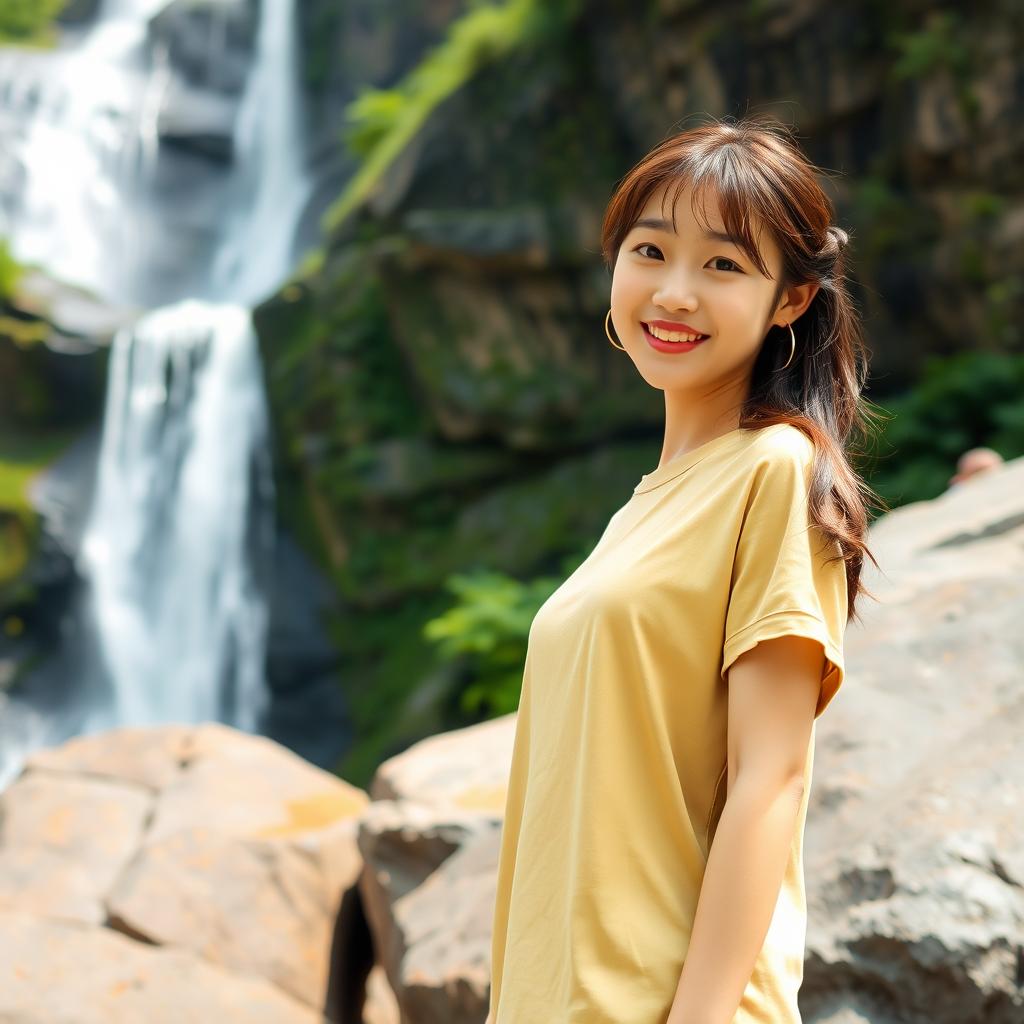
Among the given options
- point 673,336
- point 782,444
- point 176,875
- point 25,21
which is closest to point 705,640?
point 782,444

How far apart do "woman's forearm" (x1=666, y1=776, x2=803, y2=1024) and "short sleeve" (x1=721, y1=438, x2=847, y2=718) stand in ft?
0.45

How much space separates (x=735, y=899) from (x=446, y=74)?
1326 cm

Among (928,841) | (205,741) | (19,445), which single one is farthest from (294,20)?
(928,841)

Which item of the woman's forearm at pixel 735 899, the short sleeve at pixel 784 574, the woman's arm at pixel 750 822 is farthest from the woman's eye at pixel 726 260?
the woman's forearm at pixel 735 899

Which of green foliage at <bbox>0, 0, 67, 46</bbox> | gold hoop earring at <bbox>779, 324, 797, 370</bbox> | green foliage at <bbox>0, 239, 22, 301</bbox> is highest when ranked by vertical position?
green foliage at <bbox>0, 0, 67, 46</bbox>

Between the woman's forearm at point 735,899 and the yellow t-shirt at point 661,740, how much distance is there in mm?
55

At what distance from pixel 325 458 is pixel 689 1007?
40.7 ft

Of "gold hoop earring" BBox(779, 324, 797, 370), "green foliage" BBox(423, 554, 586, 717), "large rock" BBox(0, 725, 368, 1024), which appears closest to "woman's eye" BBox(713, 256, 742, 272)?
"gold hoop earring" BBox(779, 324, 797, 370)

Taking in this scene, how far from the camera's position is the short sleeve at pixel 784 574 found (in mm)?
1289

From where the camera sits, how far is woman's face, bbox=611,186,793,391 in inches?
56.6

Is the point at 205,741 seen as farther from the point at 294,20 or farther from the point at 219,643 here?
the point at 294,20

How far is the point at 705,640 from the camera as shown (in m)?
1.36

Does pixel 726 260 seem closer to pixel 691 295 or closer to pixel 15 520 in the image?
pixel 691 295

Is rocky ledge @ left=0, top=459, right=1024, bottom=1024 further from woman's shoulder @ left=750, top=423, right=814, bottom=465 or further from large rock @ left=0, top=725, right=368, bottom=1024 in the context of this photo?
woman's shoulder @ left=750, top=423, right=814, bottom=465
